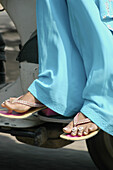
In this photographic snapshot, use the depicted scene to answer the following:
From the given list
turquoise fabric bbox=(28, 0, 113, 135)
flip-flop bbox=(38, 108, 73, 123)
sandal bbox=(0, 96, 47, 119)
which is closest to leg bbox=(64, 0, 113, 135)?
turquoise fabric bbox=(28, 0, 113, 135)

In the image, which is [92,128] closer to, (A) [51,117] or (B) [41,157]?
(A) [51,117]

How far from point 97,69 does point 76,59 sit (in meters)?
0.19

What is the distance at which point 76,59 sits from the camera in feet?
8.46

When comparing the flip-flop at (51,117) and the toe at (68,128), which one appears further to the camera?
the flip-flop at (51,117)

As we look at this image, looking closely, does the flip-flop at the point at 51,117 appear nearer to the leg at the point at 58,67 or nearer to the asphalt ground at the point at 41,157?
the leg at the point at 58,67

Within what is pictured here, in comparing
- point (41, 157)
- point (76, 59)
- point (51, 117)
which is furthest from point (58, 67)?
point (41, 157)

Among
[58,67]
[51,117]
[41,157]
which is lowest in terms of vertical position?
[41,157]

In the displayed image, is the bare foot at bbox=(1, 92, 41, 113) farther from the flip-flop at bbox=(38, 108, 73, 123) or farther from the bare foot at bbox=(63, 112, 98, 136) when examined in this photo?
the bare foot at bbox=(63, 112, 98, 136)

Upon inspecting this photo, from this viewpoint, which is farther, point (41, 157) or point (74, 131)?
point (41, 157)

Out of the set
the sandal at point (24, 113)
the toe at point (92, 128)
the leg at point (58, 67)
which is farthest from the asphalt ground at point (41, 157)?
the toe at point (92, 128)

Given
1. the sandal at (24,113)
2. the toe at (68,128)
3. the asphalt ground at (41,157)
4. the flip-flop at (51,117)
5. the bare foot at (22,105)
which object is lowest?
the asphalt ground at (41,157)

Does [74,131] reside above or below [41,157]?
above

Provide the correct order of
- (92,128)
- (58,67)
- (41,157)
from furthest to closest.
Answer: (41,157), (58,67), (92,128)

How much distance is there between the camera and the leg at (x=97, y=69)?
2414 millimetres
